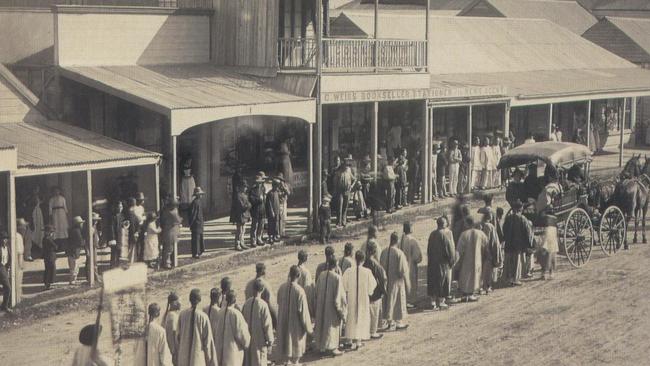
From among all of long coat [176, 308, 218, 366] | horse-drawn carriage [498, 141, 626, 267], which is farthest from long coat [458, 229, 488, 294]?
long coat [176, 308, 218, 366]

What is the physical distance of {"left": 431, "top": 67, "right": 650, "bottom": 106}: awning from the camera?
30.9 m

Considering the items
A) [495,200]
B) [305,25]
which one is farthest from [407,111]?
[305,25]

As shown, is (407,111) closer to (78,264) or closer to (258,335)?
(78,264)

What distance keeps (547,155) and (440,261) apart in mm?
5180

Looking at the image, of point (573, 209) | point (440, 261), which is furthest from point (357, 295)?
point (573, 209)

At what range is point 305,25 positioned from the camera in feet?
82.9

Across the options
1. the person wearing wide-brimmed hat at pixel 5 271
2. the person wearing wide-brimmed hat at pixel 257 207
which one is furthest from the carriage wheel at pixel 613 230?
the person wearing wide-brimmed hat at pixel 5 271

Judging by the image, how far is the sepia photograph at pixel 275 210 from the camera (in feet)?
44.3

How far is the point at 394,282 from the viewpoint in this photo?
48.6 ft

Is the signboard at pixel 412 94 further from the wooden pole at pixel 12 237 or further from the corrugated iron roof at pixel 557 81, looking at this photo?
the wooden pole at pixel 12 237

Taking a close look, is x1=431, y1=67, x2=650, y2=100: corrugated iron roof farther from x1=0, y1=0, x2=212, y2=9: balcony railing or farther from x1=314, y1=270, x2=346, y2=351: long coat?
x1=314, y1=270, x2=346, y2=351: long coat

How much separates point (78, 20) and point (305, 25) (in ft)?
20.4

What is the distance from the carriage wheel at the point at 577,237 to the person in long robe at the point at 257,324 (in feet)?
26.4

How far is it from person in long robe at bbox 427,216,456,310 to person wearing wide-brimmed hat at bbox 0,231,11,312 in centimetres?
645
